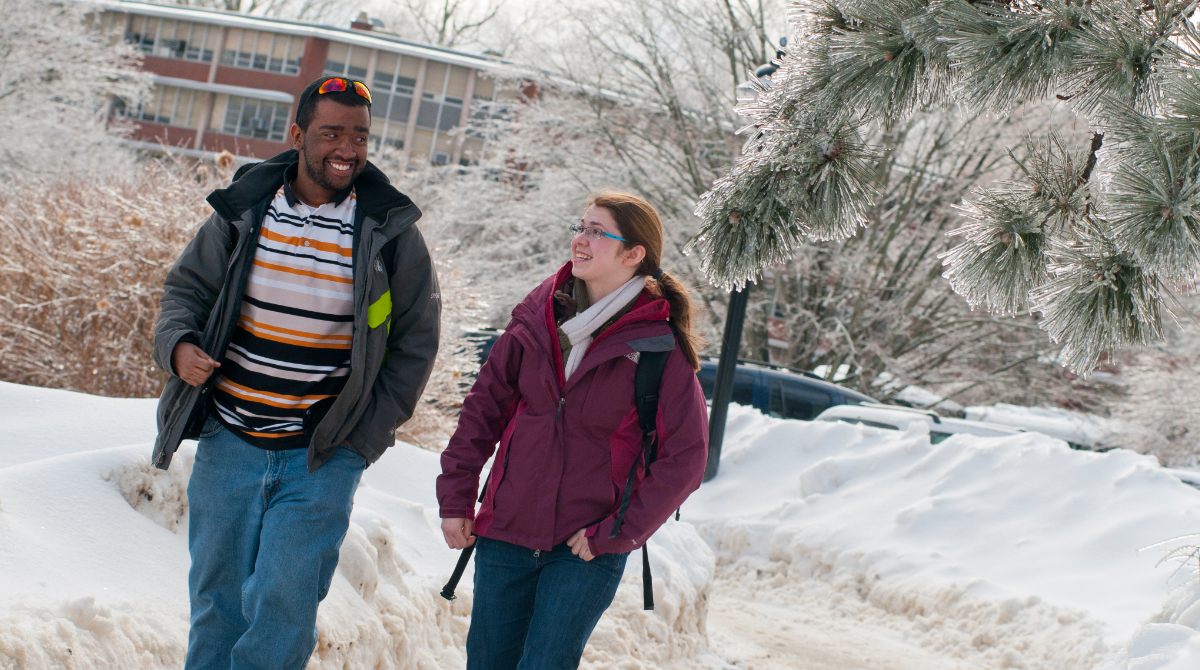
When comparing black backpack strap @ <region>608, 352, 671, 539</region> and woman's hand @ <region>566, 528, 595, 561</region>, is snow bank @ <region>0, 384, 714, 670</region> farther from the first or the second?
black backpack strap @ <region>608, 352, 671, 539</region>

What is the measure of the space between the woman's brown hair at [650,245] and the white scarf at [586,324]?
0.14 m

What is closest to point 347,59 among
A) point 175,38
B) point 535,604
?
point 175,38

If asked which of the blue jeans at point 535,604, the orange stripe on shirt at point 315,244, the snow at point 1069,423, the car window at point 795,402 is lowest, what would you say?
the snow at point 1069,423

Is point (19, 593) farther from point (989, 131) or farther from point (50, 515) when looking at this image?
point (989, 131)

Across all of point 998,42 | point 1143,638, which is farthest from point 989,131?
point 998,42

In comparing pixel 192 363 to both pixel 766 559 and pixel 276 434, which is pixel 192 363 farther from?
pixel 766 559

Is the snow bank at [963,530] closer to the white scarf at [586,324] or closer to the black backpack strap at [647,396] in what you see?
the black backpack strap at [647,396]

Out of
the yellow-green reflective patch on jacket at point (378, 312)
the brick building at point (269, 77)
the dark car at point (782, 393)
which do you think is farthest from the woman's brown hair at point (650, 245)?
the brick building at point (269, 77)

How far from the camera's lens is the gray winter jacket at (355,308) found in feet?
8.53

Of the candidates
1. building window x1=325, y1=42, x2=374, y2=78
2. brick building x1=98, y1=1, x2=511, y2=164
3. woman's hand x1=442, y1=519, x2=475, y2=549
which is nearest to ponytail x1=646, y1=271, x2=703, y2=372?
woman's hand x1=442, y1=519, x2=475, y2=549

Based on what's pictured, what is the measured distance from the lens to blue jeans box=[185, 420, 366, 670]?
251 centimetres

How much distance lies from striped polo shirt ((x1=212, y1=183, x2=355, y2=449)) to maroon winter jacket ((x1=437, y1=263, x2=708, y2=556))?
0.43 metres

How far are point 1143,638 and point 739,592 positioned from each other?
120 inches

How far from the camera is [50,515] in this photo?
9.45ft
